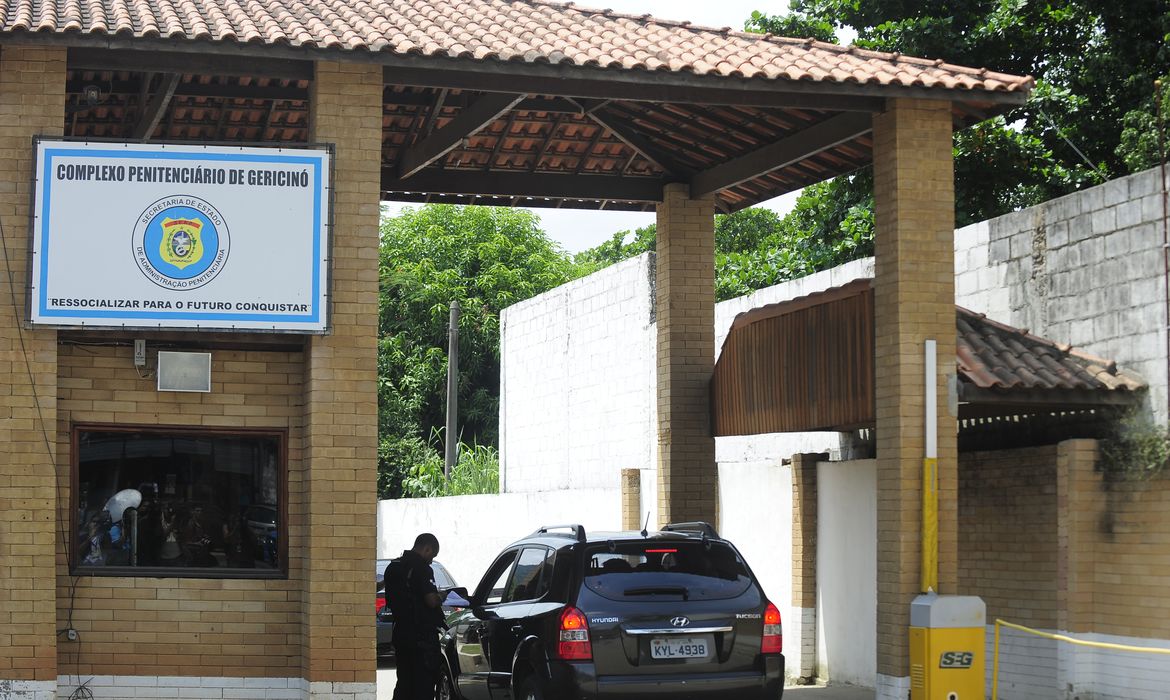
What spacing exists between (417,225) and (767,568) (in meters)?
38.7

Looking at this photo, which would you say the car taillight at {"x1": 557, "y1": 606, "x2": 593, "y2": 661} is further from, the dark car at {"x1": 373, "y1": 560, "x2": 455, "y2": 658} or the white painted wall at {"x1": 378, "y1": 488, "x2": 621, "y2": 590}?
the white painted wall at {"x1": 378, "y1": 488, "x2": 621, "y2": 590}

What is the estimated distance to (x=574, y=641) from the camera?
1038 cm

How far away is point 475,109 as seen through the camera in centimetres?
1451

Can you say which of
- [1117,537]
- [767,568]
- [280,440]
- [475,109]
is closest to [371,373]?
[280,440]

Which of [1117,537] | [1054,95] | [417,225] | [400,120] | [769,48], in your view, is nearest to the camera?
[1117,537]

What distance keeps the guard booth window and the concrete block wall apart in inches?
292

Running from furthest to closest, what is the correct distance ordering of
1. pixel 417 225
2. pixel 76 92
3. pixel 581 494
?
pixel 417 225, pixel 581 494, pixel 76 92

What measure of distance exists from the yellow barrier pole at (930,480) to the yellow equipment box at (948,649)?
307 millimetres

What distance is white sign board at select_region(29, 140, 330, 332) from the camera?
11.4m

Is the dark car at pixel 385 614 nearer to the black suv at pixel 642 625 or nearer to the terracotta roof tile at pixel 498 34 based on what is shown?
the black suv at pixel 642 625

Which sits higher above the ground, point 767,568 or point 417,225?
point 417,225

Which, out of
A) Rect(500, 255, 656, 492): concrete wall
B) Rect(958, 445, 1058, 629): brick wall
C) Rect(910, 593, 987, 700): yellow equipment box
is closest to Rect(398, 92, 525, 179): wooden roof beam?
Rect(910, 593, 987, 700): yellow equipment box

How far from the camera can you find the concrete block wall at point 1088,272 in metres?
12.9

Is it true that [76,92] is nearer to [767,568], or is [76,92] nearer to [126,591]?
[126,591]
